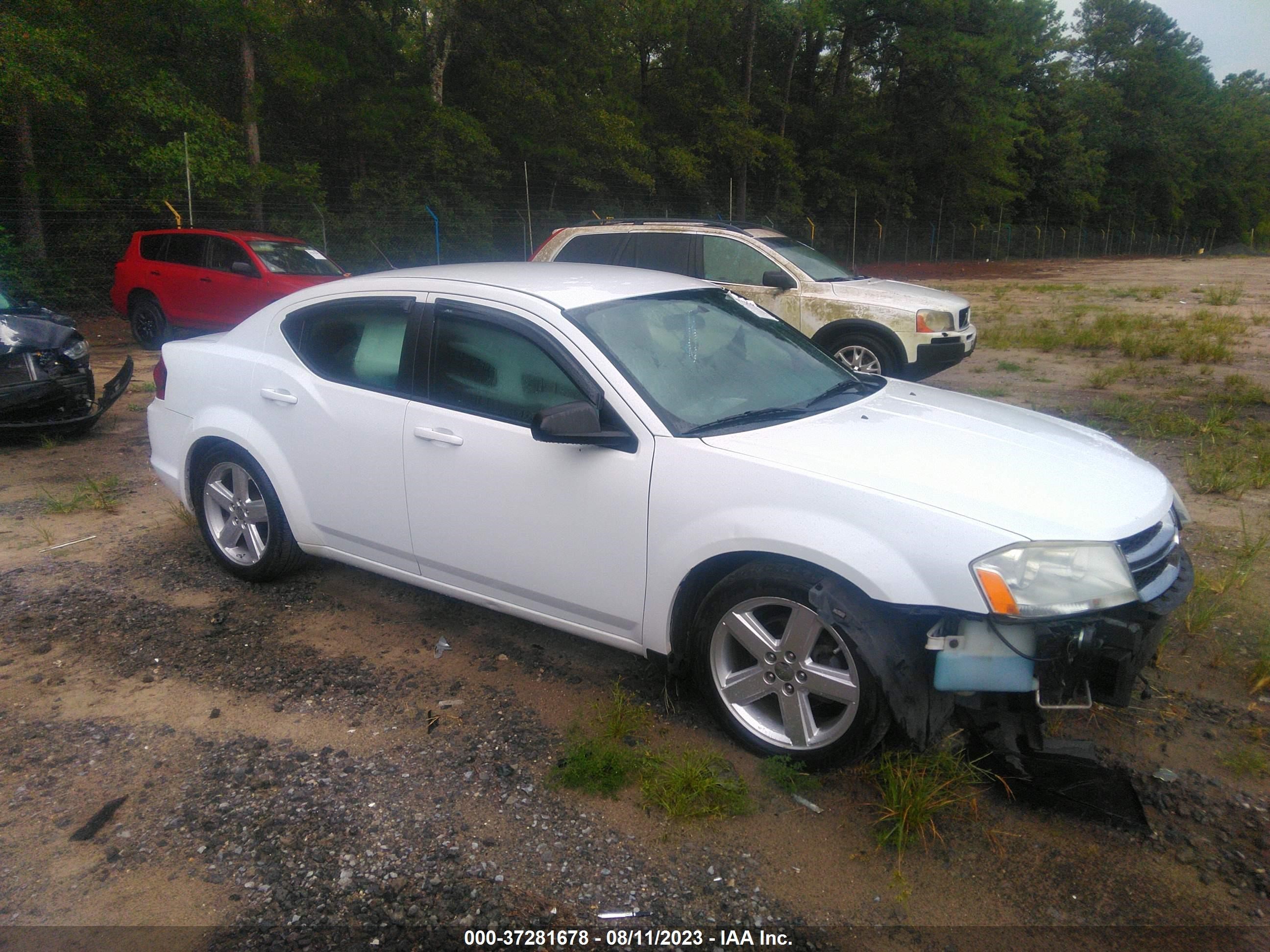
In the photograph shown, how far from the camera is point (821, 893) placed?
2730 millimetres

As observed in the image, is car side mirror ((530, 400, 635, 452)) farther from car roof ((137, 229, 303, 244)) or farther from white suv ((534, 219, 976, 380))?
car roof ((137, 229, 303, 244))

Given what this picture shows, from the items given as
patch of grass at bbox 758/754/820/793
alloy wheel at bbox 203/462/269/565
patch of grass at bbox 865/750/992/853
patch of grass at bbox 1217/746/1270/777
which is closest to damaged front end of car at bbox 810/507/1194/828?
patch of grass at bbox 865/750/992/853

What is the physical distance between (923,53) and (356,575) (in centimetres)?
4264

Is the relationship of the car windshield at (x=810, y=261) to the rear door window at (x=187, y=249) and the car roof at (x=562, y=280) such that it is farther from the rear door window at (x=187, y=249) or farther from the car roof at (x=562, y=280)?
the rear door window at (x=187, y=249)

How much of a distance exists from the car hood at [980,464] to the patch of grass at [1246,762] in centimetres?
91

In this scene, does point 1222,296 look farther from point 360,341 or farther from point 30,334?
point 30,334

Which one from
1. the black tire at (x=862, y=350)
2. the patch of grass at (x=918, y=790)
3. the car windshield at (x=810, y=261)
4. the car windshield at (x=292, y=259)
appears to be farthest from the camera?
the car windshield at (x=292, y=259)

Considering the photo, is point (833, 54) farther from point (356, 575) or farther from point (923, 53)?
point (356, 575)

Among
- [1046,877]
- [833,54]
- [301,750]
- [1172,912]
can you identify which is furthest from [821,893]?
[833,54]

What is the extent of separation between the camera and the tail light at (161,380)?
5031 mm

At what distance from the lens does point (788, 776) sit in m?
3.17

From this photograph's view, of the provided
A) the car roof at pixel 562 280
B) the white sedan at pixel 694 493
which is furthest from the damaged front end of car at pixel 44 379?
the car roof at pixel 562 280

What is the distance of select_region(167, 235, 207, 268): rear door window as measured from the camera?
1407 centimetres

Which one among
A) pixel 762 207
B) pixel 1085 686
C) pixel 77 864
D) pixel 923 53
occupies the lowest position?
pixel 77 864
